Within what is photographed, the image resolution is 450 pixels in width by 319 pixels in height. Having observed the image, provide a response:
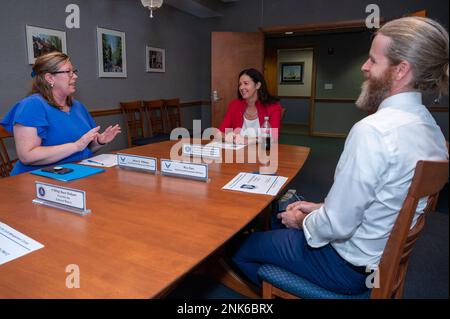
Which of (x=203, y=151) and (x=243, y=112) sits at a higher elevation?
(x=243, y=112)

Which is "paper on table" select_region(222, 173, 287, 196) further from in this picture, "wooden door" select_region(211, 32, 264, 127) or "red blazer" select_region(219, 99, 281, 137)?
"wooden door" select_region(211, 32, 264, 127)

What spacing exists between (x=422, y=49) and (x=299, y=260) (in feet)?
2.69

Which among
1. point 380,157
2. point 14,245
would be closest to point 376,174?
point 380,157

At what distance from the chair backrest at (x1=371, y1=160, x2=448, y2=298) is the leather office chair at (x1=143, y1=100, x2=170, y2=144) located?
13.3 feet

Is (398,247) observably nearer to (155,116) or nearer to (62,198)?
(62,198)

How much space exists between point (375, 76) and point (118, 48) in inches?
160

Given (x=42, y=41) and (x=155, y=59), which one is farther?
(x=155, y=59)

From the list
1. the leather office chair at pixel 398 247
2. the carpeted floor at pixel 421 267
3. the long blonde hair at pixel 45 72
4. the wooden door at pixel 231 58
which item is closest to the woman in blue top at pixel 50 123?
the long blonde hair at pixel 45 72

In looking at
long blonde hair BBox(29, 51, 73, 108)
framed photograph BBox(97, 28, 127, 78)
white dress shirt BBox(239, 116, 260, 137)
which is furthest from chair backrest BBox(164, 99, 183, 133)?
long blonde hair BBox(29, 51, 73, 108)

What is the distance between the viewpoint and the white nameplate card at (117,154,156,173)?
1.67 meters

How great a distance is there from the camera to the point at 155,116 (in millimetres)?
5160

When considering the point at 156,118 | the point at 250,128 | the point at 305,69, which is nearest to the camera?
the point at 250,128
